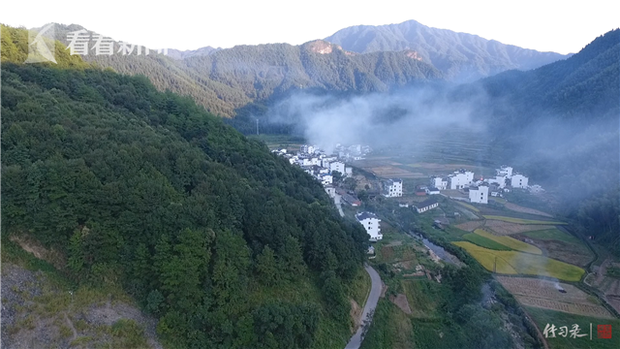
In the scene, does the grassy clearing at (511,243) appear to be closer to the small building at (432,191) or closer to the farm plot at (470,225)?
the farm plot at (470,225)

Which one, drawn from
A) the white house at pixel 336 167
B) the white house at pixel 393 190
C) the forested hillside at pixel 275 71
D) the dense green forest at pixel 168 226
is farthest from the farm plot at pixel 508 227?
the forested hillside at pixel 275 71

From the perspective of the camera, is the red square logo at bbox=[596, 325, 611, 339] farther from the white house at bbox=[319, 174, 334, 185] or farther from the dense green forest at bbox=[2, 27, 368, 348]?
the white house at bbox=[319, 174, 334, 185]

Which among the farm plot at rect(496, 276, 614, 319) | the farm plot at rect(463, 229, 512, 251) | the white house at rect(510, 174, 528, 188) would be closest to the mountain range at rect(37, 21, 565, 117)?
the white house at rect(510, 174, 528, 188)

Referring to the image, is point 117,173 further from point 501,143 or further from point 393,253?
point 501,143

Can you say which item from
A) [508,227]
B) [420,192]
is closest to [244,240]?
[508,227]

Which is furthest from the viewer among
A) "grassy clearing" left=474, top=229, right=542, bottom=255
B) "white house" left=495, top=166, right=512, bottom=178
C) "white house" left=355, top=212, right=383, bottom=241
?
"white house" left=495, top=166, right=512, bottom=178

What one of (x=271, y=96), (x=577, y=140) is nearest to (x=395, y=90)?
(x=271, y=96)
